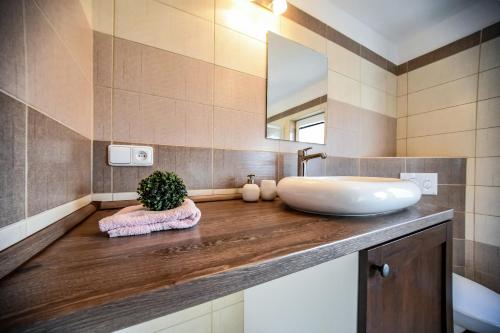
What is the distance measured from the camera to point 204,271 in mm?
271

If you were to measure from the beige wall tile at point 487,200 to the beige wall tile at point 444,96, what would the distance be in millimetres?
592

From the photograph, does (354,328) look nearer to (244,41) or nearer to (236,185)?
(236,185)

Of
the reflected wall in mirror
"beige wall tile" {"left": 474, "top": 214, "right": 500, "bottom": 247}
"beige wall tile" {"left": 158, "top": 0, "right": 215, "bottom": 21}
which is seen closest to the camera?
"beige wall tile" {"left": 158, "top": 0, "right": 215, "bottom": 21}

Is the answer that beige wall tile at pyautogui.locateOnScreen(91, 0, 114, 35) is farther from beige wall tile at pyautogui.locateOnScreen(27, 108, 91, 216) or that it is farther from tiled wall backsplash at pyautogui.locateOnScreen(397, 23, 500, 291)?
tiled wall backsplash at pyautogui.locateOnScreen(397, 23, 500, 291)

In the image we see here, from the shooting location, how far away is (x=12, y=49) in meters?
0.29

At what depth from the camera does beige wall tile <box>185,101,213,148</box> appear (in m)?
0.82

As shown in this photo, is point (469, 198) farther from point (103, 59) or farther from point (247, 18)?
point (103, 59)

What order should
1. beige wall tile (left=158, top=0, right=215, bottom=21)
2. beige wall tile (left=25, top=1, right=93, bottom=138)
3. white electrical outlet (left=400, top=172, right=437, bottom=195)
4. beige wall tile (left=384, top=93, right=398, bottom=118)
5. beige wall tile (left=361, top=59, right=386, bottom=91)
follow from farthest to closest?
beige wall tile (left=384, top=93, right=398, bottom=118)
beige wall tile (left=361, top=59, right=386, bottom=91)
white electrical outlet (left=400, top=172, right=437, bottom=195)
beige wall tile (left=158, top=0, right=215, bottom=21)
beige wall tile (left=25, top=1, right=93, bottom=138)

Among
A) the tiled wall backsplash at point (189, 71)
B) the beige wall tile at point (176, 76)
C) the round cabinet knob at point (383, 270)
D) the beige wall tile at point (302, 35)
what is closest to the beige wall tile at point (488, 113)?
the tiled wall backsplash at point (189, 71)

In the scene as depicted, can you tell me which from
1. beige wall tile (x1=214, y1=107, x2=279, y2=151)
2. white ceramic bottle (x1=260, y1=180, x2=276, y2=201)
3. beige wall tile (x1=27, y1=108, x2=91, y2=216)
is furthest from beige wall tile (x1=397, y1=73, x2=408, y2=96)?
beige wall tile (x1=27, y1=108, x2=91, y2=216)

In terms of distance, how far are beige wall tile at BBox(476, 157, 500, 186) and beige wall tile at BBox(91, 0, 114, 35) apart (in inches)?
81.6

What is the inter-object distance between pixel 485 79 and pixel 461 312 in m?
1.39

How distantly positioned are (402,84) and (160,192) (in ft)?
6.81

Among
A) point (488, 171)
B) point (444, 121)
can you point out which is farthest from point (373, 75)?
point (488, 171)
